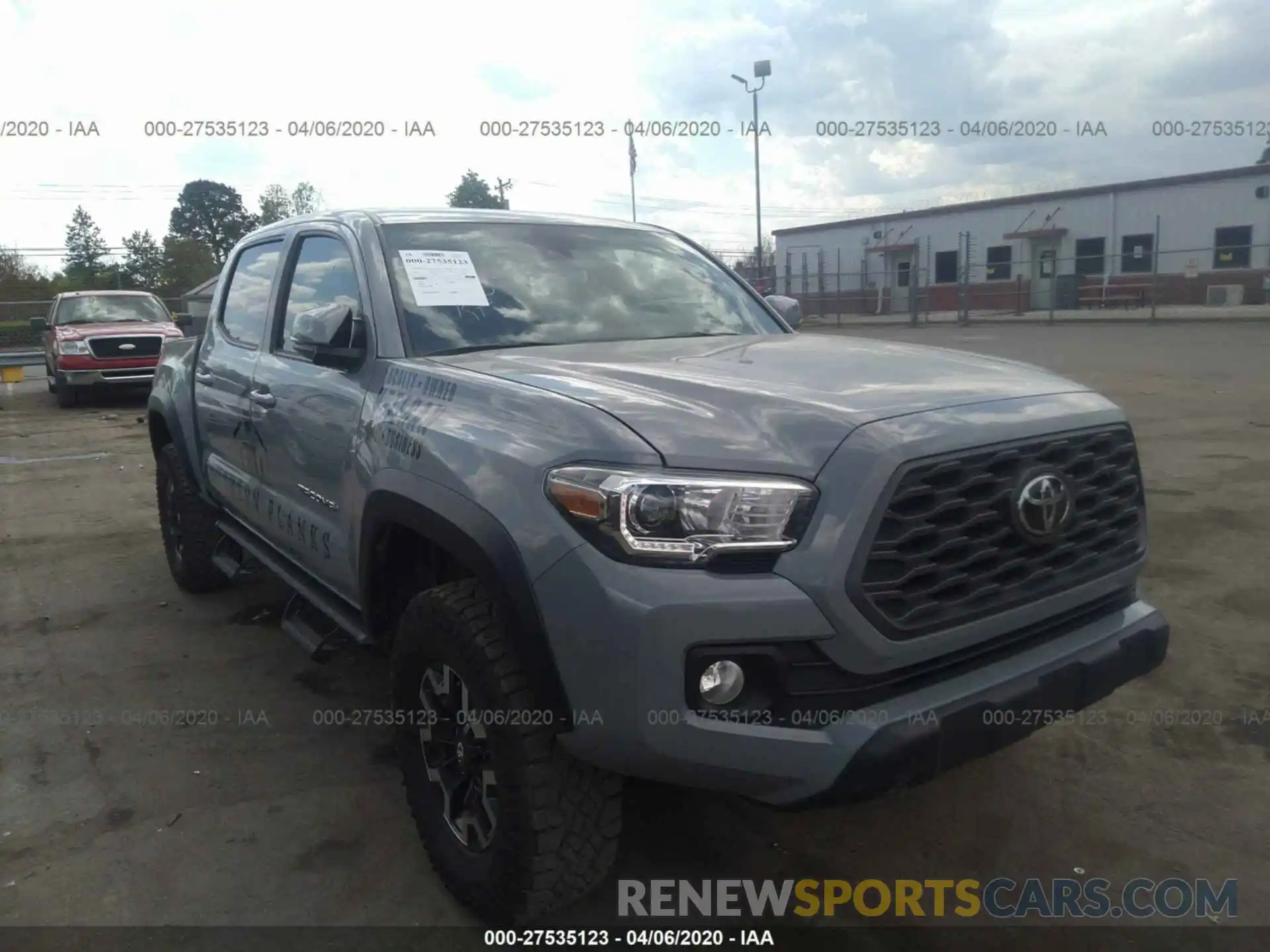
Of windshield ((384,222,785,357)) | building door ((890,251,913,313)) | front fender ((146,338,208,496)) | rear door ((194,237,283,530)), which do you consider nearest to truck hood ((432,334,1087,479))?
windshield ((384,222,785,357))

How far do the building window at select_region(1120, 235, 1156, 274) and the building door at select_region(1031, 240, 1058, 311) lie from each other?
209 centimetres

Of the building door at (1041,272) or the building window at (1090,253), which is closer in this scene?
the building window at (1090,253)

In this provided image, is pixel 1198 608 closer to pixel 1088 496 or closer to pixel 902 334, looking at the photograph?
pixel 1088 496

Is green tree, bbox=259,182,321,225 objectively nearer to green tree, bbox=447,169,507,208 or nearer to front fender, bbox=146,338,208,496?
green tree, bbox=447,169,507,208

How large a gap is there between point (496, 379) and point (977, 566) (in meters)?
1.28

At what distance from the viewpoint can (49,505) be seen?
780cm

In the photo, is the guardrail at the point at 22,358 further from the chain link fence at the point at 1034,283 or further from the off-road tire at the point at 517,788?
the off-road tire at the point at 517,788

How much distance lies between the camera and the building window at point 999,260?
34.9 m

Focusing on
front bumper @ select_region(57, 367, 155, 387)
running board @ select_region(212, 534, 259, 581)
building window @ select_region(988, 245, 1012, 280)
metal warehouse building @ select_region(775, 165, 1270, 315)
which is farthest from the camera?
building window @ select_region(988, 245, 1012, 280)

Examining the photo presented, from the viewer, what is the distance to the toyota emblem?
2324mm

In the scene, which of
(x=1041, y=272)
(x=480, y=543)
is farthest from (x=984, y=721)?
(x=1041, y=272)

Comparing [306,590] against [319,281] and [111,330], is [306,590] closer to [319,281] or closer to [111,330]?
[319,281]

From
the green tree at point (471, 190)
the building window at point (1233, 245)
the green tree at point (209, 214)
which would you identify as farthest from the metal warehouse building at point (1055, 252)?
the green tree at point (209, 214)

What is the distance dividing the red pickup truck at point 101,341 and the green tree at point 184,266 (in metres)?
24.5
